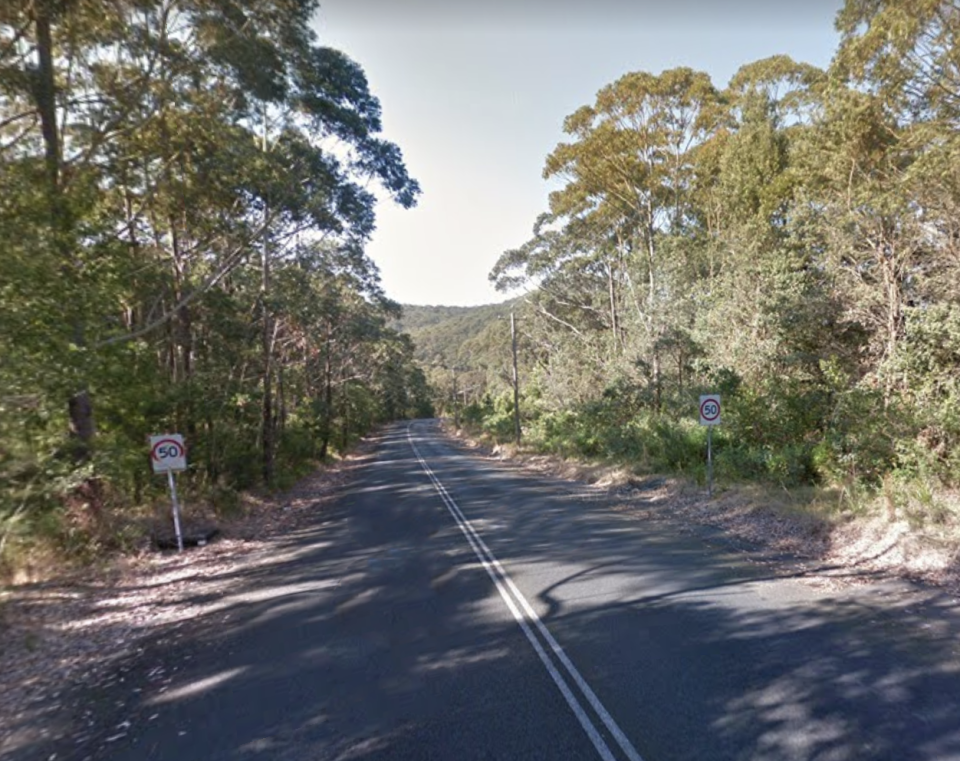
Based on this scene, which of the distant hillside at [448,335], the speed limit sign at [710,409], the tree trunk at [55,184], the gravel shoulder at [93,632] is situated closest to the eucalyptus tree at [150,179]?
the tree trunk at [55,184]

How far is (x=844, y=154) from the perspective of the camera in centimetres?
1137

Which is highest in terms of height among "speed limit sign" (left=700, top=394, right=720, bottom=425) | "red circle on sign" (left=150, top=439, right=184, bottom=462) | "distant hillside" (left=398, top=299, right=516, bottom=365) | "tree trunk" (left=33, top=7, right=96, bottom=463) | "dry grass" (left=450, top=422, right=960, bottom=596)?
"distant hillside" (left=398, top=299, right=516, bottom=365)

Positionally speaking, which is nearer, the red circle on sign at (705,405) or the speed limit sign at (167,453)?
the speed limit sign at (167,453)

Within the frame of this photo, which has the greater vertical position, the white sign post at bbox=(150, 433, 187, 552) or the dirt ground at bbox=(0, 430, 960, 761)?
the white sign post at bbox=(150, 433, 187, 552)

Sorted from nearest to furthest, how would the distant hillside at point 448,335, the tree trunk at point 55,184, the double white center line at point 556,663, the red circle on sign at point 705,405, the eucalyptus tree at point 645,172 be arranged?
1. the double white center line at point 556,663
2. the tree trunk at point 55,184
3. the red circle on sign at point 705,405
4. the eucalyptus tree at point 645,172
5. the distant hillside at point 448,335

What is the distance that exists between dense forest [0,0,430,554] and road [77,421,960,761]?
412 centimetres

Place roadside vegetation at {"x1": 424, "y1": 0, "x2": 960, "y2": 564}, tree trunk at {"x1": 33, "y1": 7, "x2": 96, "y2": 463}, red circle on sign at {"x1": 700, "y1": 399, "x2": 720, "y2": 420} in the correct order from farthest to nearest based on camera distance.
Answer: red circle on sign at {"x1": 700, "y1": 399, "x2": 720, "y2": 420} < roadside vegetation at {"x1": 424, "y1": 0, "x2": 960, "y2": 564} < tree trunk at {"x1": 33, "y1": 7, "x2": 96, "y2": 463}

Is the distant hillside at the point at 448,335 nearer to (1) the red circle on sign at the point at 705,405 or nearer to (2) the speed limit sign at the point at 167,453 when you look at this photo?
(1) the red circle on sign at the point at 705,405

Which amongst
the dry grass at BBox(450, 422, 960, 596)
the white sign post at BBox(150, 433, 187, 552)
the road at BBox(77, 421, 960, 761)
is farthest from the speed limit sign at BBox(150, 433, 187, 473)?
the dry grass at BBox(450, 422, 960, 596)

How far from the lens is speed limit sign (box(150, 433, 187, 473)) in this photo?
938 centimetres

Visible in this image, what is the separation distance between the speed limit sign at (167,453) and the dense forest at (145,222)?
51cm

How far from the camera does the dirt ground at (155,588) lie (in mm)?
4465

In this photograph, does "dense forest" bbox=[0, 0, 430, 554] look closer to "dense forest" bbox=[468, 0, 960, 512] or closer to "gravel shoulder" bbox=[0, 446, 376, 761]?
"gravel shoulder" bbox=[0, 446, 376, 761]

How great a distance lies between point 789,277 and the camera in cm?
1404
